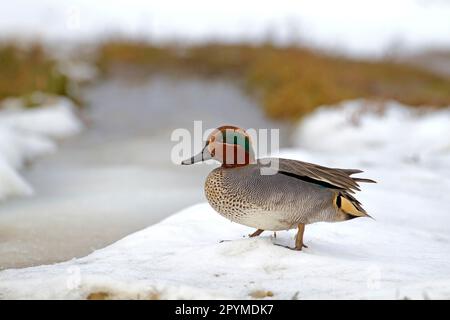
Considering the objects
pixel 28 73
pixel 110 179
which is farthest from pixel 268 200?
pixel 28 73

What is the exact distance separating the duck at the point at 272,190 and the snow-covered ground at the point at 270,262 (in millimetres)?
168

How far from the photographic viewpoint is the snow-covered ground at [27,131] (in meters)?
4.96

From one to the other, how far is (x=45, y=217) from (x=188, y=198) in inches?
50.4

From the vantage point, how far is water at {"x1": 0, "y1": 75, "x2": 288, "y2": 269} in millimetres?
3863

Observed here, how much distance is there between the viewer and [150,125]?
31.9ft

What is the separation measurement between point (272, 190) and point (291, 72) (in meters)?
10.2

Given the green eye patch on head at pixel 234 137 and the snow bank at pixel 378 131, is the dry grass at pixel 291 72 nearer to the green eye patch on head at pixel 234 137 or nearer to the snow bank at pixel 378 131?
the snow bank at pixel 378 131

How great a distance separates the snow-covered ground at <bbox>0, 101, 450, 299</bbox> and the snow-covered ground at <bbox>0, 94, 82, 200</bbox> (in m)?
1.78

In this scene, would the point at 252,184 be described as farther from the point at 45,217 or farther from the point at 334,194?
the point at 45,217

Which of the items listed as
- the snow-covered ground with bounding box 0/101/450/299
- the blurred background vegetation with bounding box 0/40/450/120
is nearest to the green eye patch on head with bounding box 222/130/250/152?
the snow-covered ground with bounding box 0/101/450/299

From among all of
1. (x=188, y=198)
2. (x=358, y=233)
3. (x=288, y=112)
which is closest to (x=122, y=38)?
(x=288, y=112)

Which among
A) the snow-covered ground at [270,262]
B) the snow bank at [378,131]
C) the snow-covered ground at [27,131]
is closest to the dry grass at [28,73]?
the snow-covered ground at [27,131]

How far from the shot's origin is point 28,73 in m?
12.4
